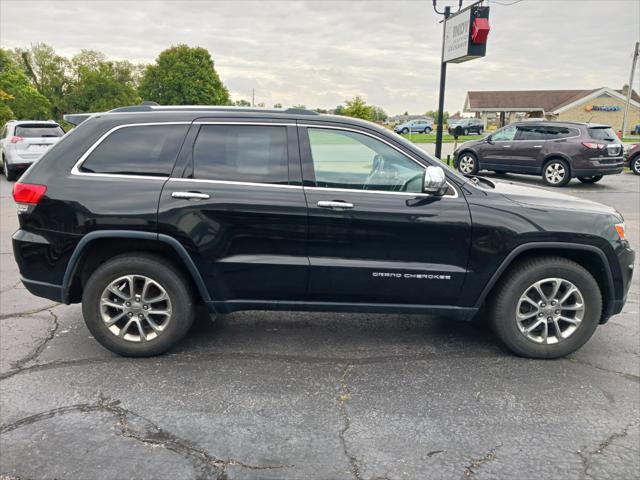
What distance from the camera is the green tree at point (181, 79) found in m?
67.6

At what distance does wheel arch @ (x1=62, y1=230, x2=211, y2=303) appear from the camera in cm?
346

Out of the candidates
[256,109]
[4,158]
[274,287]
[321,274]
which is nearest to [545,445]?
[321,274]

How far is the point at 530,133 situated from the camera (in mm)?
14227

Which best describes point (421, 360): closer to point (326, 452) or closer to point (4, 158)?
point (326, 452)

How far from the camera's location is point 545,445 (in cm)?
276

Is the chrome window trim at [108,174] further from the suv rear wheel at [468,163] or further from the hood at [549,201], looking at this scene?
the suv rear wheel at [468,163]

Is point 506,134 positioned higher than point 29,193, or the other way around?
point 506,134

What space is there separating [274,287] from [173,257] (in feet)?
2.56

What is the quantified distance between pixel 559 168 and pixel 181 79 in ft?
207

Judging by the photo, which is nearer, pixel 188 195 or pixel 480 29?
pixel 188 195

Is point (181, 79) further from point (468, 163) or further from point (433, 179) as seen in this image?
point (433, 179)

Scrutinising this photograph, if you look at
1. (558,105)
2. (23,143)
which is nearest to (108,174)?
(23,143)

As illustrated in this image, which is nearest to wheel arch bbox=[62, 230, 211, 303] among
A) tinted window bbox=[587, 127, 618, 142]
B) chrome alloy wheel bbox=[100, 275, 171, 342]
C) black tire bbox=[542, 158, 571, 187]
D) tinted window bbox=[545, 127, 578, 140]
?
chrome alloy wheel bbox=[100, 275, 171, 342]

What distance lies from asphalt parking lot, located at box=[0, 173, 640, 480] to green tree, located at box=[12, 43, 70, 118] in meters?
67.6
